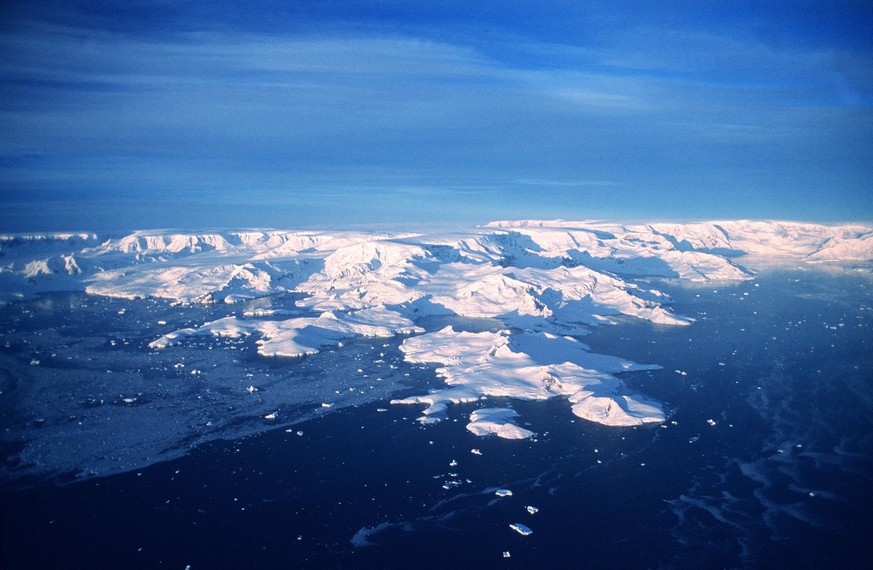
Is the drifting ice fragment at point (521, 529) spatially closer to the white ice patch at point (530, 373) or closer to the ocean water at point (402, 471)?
the ocean water at point (402, 471)

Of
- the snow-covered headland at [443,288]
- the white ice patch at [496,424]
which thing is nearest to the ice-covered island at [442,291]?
the white ice patch at [496,424]

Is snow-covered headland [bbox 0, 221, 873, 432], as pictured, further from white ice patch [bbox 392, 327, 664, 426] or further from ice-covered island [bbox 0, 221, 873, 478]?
ice-covered island [bbox 0, 221, 873, 478]

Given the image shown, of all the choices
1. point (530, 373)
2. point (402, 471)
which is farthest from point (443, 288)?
point (402, 471)

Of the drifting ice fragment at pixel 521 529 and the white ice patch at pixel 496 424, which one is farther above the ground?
the white ice patch at pixel 496 424

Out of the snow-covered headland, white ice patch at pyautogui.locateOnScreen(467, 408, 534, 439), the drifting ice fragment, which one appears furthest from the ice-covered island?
the drifting ice fragment

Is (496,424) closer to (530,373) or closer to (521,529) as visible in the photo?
(521,529)

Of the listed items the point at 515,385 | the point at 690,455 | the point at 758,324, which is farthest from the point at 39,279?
the point at 758,324

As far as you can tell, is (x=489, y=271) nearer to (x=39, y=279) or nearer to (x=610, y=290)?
(x=610, y=290)
